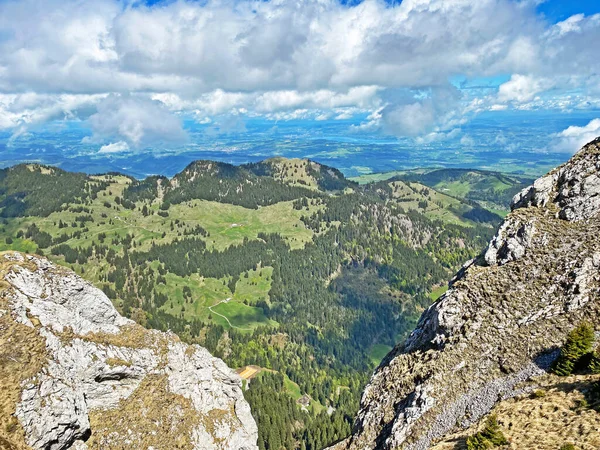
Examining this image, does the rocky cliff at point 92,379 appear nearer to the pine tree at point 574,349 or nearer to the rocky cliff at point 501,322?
the rocky cliff at point 501,322

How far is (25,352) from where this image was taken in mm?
53344

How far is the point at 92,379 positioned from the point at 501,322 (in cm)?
6195

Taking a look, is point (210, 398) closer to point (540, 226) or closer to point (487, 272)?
point (487, 272)

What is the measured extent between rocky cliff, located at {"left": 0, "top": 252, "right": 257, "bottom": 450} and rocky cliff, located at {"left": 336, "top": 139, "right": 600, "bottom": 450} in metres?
29.6

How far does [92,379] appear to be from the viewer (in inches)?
2382

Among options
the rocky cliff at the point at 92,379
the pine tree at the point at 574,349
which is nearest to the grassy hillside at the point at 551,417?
the pine tree at the point at 574,349

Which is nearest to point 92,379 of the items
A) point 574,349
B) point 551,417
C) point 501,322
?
point 551,417

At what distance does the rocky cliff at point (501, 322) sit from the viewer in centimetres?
4791

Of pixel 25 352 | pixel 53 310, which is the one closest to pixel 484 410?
pixel 25 352

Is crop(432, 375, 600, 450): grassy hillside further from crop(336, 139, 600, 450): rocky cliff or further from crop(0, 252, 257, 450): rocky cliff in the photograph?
crop(0, 252, 257, 450): rocky cliff

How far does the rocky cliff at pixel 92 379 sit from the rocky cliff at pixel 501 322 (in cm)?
2962

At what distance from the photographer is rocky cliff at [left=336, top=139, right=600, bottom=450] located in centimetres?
4791

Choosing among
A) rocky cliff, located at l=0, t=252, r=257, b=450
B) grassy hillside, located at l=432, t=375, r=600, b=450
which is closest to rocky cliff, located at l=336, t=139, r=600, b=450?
grassy hillside, located at l=432, t=375, r=600, b=450

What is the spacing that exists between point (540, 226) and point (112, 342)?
73788 mm
